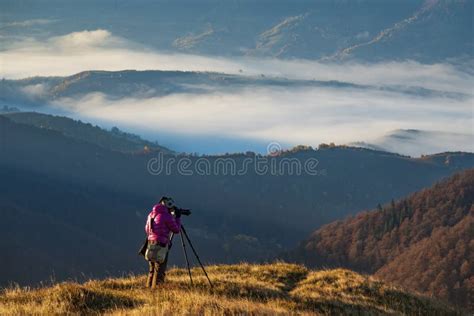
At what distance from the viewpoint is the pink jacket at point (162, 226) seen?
26484mm

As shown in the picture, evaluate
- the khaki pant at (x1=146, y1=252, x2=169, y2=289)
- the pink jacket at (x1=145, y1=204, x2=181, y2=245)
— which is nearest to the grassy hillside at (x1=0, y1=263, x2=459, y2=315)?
the khaki pant at (x1=146, y1=252, x2=169, y2=289)

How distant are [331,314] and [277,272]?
978cm

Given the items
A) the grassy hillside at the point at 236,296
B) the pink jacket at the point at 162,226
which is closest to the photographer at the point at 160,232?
the pink jacket at the point at 162,226

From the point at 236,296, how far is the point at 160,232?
3.70 meters

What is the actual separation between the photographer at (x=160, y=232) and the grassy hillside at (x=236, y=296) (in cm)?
82

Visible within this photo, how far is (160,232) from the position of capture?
26.6 meters

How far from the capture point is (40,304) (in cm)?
2277

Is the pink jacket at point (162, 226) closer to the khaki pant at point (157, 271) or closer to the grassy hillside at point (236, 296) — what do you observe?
the khaki pant at point (157, 271)

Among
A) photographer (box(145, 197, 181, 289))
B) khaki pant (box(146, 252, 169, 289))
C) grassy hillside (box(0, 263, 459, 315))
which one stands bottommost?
grassy hillside (box(0, 263, 459, 315))

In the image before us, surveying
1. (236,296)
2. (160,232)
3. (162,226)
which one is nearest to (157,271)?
(160,232)

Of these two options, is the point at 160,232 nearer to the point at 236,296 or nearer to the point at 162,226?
the point at 162,226

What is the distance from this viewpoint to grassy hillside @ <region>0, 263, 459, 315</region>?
70.7ft

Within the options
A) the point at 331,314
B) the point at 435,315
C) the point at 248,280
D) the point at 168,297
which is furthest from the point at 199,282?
the point at 435,315

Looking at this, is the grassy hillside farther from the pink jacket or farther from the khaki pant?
the pink jacket
